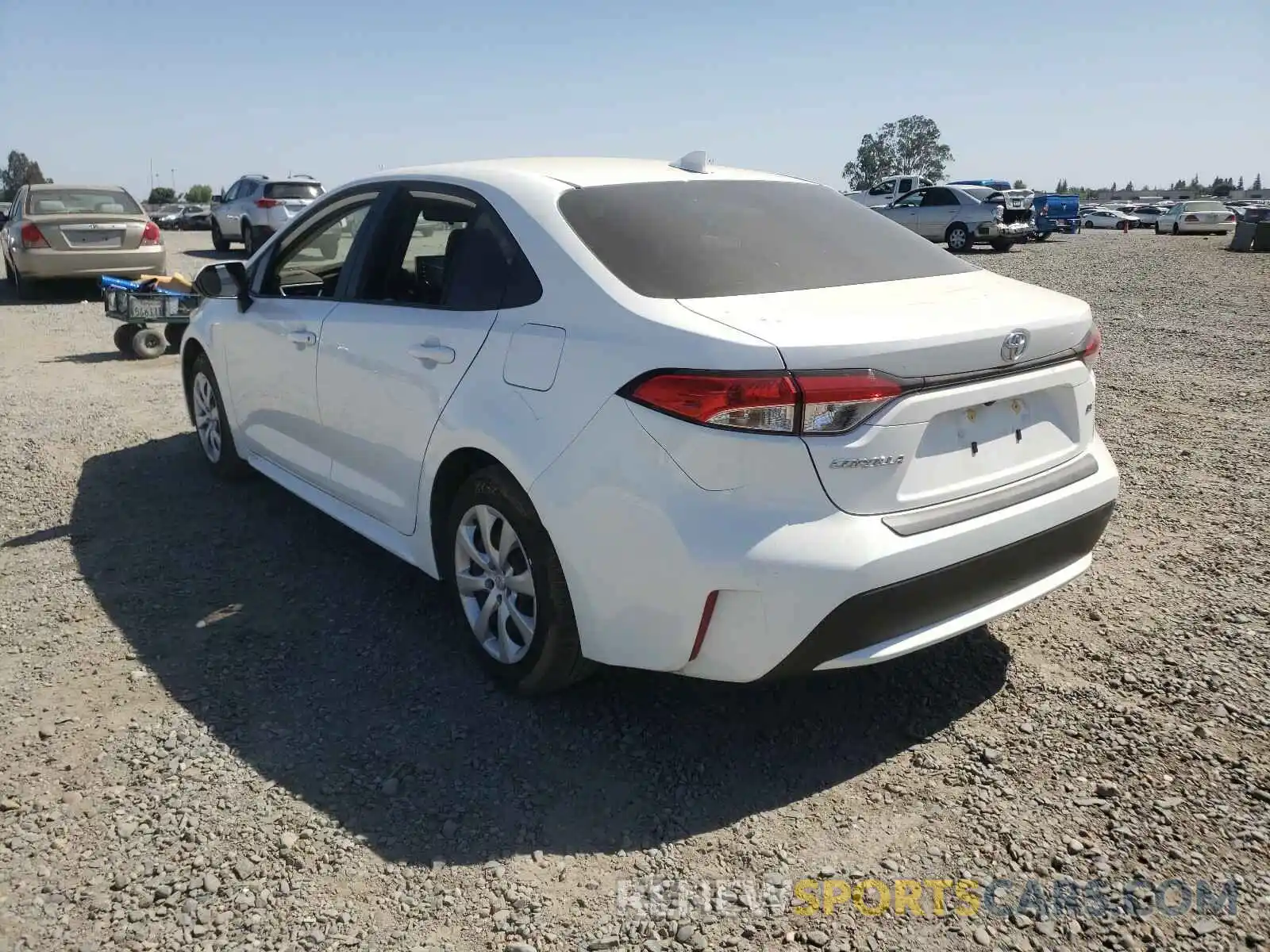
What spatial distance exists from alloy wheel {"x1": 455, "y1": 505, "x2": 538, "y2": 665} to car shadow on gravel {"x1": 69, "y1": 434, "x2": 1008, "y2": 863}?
0.21 m

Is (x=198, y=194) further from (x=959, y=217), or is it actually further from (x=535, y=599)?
(x=535, y=599)

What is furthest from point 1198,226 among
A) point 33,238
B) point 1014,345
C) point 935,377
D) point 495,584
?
point 495,584

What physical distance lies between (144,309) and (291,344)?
5253 millimetres

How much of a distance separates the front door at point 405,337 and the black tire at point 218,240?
22.0m

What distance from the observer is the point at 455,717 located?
325cm

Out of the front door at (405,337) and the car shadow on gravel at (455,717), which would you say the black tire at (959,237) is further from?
the car shadow on gravel at (455,717)

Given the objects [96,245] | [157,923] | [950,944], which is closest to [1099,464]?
[950,944]

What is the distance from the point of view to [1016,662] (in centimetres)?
351

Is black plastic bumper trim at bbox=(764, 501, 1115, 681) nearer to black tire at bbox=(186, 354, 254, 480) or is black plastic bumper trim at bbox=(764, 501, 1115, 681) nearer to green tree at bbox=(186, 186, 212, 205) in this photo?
black tire at bbox=(186, 354, 254, 480)

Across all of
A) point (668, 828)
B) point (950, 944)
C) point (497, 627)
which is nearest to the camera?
point (950, 944)

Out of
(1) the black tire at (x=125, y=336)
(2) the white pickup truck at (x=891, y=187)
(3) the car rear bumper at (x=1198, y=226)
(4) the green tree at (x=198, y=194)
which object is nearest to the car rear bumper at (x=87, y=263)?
(1) the black tire at (x=125, y=336)

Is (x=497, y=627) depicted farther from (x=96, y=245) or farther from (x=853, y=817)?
(x=96, y=245)

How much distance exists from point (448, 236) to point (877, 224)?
161cm

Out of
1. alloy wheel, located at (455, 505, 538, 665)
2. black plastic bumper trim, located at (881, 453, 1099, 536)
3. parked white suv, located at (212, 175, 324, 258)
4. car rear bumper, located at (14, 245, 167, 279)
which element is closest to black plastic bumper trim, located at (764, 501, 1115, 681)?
black plastic bumper trim, located at (881, 453, 1099, 536)
